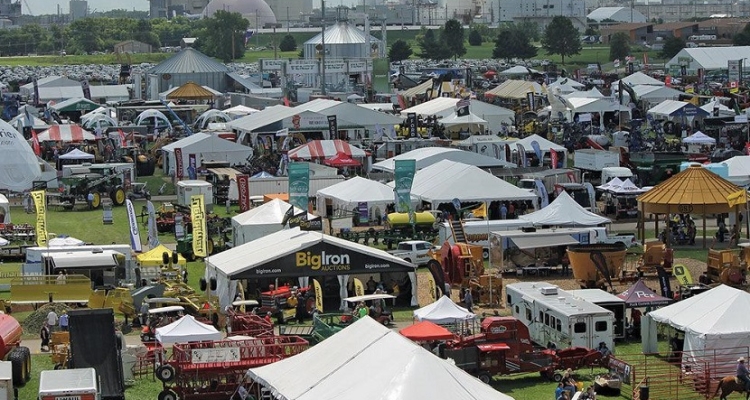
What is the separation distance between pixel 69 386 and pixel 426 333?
614 cm

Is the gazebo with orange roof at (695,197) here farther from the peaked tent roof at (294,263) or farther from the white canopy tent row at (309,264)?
the peaked tent roof at (294,263)

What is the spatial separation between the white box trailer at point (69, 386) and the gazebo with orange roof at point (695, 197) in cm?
1807

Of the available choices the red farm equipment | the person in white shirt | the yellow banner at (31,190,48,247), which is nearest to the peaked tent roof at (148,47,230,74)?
the yellow banner at (31,190,48,247)

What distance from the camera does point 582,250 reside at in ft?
94.6

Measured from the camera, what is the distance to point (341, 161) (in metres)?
47.0

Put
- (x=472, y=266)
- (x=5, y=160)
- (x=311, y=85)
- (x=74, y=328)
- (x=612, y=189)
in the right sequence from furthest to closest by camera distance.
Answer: (x=311, y=85), (x=5, y=160), (x=612, y=189), (x=472, y=266), (x=74, y=328)

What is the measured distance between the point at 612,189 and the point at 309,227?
11191mm

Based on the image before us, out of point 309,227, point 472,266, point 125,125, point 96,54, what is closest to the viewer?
point 472,266

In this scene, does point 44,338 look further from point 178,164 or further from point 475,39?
point 475,39

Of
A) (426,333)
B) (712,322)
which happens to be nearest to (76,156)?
(426,333)

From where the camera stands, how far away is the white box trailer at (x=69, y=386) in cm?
1704

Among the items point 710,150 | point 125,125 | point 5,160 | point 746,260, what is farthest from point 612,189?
point 125,125

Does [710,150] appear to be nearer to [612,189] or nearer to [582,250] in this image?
[612,189]

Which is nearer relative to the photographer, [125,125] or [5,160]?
[5,160]
